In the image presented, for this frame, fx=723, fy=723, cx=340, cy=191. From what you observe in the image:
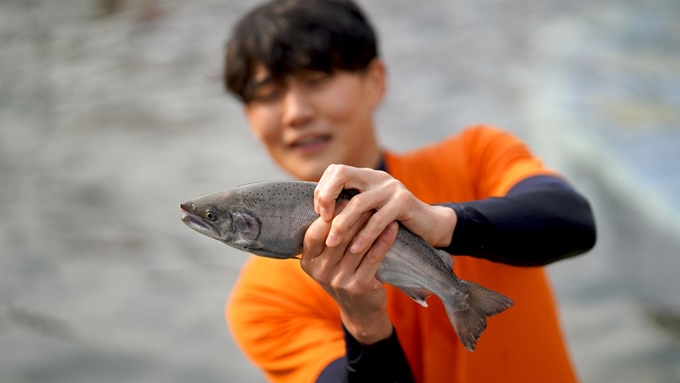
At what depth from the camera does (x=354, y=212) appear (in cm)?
147

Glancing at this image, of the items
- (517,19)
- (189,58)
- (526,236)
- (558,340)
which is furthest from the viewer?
(517,19)

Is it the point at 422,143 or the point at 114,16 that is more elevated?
the point at 422,143

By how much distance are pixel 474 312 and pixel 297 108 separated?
1013mm

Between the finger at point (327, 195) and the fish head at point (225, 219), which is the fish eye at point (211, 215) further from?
the finger at point (327, 195)

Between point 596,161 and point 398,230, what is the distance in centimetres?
467

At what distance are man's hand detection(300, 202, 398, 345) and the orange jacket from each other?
492 millimetres

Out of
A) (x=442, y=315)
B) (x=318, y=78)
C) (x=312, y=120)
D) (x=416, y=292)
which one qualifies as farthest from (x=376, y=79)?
(x=416, y=292)

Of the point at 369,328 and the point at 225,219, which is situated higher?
the point at 225,219

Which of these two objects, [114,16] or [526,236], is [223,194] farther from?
[114,16]

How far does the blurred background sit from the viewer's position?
432 cm

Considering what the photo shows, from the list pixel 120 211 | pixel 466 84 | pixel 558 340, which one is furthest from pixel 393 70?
pixel 558 340

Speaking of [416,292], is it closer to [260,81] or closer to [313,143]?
[313,143]

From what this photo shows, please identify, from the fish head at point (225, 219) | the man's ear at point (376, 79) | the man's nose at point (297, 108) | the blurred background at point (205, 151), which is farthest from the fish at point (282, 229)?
the blurred background at point (205, 151)

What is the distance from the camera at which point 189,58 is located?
8555mm
